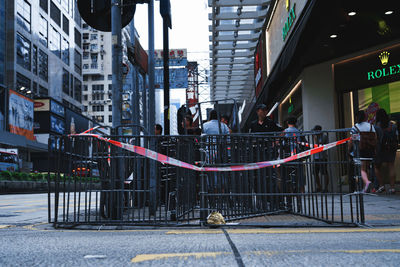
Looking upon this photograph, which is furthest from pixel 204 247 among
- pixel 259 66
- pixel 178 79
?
pixel 178 79

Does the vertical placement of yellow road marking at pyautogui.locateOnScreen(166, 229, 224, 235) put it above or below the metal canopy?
below

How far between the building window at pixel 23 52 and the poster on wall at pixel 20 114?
17.4 feet

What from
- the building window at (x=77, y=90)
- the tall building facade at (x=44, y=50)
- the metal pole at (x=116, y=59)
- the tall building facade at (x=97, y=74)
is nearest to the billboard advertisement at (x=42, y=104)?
the tall building facade at (x=44, y=50)

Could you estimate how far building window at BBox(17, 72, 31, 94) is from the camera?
2116 inches

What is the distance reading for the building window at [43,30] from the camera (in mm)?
61719

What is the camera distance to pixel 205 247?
350 cm

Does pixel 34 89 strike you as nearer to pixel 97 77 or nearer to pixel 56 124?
pixel 56 124

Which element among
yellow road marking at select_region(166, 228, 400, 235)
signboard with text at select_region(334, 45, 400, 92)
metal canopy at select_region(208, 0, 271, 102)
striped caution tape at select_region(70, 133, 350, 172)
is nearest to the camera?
yellow road marking at select_region(166, 228, 400, 235)

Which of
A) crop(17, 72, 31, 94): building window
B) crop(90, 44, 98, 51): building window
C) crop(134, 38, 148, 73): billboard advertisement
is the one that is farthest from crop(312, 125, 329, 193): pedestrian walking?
crop(90, 44, 98, 51): building window

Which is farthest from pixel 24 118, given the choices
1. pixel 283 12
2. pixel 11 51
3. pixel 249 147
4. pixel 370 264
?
pixel 370 264

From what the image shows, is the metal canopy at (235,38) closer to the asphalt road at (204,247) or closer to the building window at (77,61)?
the asphalt road at (204,247)

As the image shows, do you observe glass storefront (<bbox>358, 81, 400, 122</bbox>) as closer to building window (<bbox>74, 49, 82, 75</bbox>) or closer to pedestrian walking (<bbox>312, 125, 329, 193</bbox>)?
pedestrian walking (<bbox>312, 125, 329, 193</bbox>)

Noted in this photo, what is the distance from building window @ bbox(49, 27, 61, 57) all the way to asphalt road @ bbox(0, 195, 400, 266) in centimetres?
6622

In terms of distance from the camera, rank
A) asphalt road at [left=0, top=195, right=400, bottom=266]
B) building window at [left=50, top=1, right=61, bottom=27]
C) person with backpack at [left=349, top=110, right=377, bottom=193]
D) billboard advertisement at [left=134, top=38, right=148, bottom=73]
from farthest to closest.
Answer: building window at [left=50, top=1, right=61, bottom=27] < person with backpack at [left=349, top=110, right=377, bottom=193] < billboard advertisement at [left=134, top=38, right=148, bottom=73] < asphalt road at [left=0, top=195, right=400, bottom=266]
